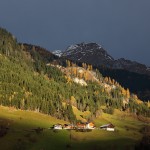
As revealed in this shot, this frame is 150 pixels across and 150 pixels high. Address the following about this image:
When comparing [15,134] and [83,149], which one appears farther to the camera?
[15,134]

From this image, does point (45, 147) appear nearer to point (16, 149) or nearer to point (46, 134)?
point (16, 149)

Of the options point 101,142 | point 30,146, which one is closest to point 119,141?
point 101,142

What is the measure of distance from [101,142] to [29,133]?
34.1 metres

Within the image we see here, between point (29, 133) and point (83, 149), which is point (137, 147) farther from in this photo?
point (29, 133)

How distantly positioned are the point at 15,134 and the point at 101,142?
3999cm

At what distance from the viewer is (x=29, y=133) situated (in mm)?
193500

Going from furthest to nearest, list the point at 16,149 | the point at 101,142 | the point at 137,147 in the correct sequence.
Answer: the point at 101,142
the point at 137,147
the point at 16,149

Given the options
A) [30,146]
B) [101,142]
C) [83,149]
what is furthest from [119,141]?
[30,146]

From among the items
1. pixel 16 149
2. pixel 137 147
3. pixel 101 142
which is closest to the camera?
pixel 16 149

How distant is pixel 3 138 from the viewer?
179500 mm

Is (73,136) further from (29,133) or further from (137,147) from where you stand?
(137,147)

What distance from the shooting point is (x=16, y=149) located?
162375 millimetres

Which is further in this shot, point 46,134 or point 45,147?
point 46,134

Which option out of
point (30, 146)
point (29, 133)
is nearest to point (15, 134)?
point (29, 133)
